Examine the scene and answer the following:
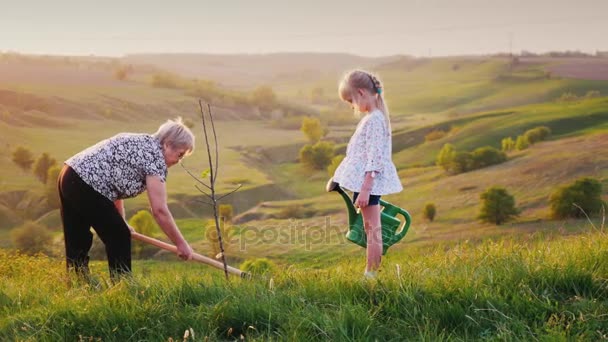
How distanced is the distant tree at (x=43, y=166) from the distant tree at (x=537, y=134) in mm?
34601

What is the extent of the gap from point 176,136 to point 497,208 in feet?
116

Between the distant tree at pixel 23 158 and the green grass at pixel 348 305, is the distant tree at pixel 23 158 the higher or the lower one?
the lower one

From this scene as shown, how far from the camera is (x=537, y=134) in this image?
46.6 metres

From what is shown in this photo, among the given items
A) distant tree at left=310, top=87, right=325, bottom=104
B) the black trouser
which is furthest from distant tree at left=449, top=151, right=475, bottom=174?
the black trouser

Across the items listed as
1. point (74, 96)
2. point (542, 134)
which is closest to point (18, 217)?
point (74, 96)

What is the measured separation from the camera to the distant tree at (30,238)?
34.0 metres

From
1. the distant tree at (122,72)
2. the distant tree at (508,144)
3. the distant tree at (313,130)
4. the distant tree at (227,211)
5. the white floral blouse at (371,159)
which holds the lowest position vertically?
the distant tree at (227,211)

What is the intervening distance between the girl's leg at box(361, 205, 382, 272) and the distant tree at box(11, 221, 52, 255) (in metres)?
32.1

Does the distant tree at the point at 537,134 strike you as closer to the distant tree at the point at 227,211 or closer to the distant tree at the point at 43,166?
the distant tree at the point at 227,211

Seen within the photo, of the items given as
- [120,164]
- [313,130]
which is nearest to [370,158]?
[120,164]

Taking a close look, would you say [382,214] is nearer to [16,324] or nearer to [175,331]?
[175,331]

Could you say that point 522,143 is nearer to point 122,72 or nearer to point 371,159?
point 122,72

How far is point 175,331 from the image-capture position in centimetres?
341

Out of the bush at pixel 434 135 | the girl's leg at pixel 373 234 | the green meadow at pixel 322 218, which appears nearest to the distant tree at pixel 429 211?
the green meadow at pixel 322 218
